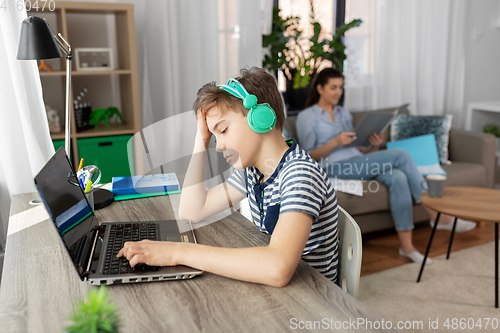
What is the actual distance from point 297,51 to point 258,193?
97.9 inches

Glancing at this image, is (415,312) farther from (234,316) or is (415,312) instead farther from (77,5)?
(77,5)

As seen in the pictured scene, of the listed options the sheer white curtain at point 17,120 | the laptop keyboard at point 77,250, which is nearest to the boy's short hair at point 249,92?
the laptop keyboard at point 77,250

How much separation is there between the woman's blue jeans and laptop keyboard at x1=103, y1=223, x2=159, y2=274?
1.70 meters

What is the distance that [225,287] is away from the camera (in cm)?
83

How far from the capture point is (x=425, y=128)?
3139 mm

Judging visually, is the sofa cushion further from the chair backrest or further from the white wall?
the chair backrest

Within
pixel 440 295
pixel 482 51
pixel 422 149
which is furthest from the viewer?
pixel 482 51

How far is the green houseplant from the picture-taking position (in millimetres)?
3047

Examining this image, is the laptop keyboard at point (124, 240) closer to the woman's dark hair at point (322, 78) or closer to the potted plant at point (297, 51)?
the woman's dark hair at point (322, 78)

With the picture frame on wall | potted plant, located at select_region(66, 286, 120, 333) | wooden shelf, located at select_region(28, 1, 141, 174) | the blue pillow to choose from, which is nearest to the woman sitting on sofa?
the blue pillow

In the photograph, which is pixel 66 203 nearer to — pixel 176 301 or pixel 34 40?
pixel 176 301

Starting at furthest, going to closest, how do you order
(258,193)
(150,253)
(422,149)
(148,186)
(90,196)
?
(422,149) < (148,186) < (90,196) < (258,193) < (150,253)

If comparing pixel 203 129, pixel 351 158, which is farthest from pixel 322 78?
pixel 203 129

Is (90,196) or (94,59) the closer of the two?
(90,196)
